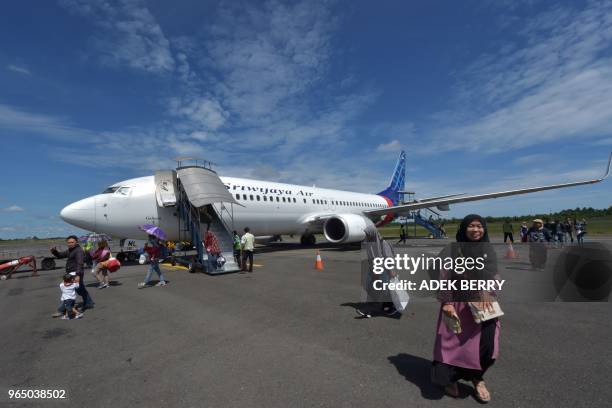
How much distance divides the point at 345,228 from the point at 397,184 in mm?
19506

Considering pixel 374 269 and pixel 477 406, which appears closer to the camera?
pixel 477 406

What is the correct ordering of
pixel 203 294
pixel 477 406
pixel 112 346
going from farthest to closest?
pixel 203 294 < pixel 112 346 < pixel 477 406

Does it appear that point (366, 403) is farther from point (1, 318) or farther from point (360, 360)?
point (1, 318)

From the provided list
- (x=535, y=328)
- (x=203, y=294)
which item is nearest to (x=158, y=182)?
(x=203, y=294)

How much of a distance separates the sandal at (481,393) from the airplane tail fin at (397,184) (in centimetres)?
3041

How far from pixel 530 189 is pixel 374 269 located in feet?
49.4

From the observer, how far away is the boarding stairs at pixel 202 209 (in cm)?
1146

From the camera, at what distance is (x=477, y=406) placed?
276cm

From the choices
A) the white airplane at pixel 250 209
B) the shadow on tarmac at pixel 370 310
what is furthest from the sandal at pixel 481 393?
the white airplane at pixel 250 209

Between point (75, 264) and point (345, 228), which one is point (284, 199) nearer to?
point (345, 228)

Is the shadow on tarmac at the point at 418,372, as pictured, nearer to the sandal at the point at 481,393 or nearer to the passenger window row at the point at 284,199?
the sandal at the point at 481,393

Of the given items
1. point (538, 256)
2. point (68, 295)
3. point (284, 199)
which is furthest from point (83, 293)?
point (538, 256)

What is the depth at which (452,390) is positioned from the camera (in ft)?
9.66

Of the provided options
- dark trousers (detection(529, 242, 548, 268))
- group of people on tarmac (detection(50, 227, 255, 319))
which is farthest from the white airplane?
dark trousers (detection(529, 242, 548, 268))
